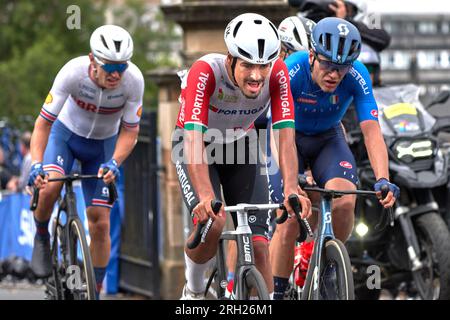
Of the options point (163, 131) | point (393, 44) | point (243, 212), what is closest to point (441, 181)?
point (243, 212)

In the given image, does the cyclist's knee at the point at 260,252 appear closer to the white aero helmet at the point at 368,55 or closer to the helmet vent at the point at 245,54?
the helmet vent at the point at 245,54

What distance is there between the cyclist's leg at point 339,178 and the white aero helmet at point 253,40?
54.4 inches

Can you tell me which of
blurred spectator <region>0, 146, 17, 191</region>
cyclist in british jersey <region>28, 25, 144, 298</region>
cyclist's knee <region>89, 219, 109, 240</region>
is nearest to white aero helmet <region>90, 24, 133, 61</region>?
cyclist in british jersey <region>28, 25, 144, 298</region>

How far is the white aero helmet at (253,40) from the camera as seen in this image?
7.49 meters

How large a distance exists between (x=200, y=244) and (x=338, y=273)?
102cm

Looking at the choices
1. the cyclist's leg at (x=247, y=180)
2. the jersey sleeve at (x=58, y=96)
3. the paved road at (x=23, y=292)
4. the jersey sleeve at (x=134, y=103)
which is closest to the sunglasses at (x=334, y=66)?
the cyclist's leg at (x=247, y=180)

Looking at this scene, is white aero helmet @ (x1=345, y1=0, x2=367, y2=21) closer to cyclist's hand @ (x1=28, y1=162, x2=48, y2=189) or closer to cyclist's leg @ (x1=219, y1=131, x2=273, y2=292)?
cyclist's leg @ (x1=219, y1=131, x2=273, y2=292)

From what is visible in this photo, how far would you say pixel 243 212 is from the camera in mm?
7645

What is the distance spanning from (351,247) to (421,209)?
743 mm

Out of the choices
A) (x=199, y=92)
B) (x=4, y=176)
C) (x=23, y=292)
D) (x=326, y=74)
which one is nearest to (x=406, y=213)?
(x=326, y=74)

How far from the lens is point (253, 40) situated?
750cm

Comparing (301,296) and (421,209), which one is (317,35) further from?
(421,209)

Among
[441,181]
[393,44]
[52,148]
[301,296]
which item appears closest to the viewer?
[301,296]

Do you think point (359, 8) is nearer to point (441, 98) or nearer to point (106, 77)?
point (441, 98)
